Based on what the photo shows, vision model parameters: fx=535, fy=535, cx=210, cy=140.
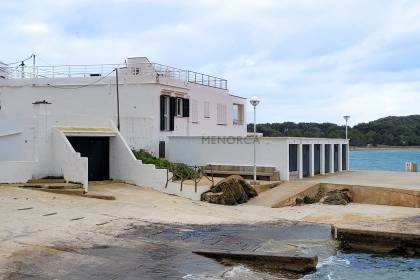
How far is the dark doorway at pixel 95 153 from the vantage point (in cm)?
2477

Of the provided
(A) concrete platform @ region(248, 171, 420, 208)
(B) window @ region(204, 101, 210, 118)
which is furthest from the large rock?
(B) window @ region(204, 101, 210, 118)

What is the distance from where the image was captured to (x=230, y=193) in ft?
70.7

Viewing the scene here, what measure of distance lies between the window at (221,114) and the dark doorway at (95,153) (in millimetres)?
11984

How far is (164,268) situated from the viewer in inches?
453

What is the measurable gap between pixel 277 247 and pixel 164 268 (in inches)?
142

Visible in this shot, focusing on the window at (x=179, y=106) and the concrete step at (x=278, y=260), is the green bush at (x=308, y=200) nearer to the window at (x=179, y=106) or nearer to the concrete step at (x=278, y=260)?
the concrete step at (x=278, y=260)

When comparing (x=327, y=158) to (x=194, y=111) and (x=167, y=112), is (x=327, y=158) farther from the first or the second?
(x=167, y=112)

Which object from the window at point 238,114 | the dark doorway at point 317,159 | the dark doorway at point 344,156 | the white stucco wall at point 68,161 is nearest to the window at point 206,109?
the window at point 238,114

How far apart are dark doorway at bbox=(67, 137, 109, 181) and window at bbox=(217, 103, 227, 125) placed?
1198 cm

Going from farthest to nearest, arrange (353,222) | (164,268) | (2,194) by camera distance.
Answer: (2,194), (353,222), (164,268)

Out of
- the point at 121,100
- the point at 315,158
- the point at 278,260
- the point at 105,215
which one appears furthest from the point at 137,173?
the point at 278,260

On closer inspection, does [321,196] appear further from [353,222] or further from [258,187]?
[353,222]

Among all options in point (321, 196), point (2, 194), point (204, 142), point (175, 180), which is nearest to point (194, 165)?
point (204, 142)

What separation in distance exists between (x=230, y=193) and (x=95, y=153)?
23.9 ft
